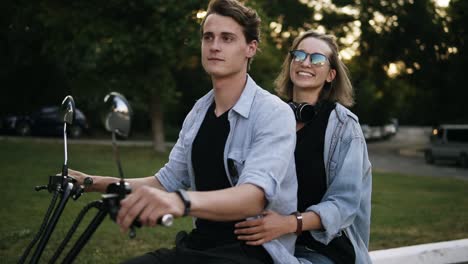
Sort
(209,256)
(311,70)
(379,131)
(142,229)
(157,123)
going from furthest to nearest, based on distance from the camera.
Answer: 1. (379,131)
2. (157,123)
3. (142,229)
4. (311,70)
5. (209,256)

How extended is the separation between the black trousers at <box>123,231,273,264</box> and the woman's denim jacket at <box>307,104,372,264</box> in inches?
19.7

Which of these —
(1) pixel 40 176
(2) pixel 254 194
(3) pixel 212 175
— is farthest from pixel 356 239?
(1) pixel 40 176

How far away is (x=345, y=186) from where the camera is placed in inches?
114

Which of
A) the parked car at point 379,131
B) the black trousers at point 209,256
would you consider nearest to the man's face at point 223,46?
A: the black trousers at point 209,256

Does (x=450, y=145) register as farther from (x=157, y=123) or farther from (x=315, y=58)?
(x=315, y=58)

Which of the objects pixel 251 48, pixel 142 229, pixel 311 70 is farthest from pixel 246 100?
pixel 142 229

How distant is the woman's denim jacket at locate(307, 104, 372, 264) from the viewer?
280cm

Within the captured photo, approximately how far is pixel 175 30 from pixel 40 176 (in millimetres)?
7843

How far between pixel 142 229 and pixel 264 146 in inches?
208

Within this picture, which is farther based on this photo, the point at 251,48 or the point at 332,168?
the point at 332,168

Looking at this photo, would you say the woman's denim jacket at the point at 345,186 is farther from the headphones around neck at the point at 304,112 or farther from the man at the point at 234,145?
the man at the point at 234,145

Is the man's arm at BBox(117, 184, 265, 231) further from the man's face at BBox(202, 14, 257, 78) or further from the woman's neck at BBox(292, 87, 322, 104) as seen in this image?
the woman's neck at BBox(292, 87, 322, 104)

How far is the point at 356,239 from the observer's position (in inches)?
122

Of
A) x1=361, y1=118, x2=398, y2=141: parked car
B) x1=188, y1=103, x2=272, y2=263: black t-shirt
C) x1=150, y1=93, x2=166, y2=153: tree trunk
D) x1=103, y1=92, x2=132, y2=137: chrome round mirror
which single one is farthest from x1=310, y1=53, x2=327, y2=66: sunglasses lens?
x1=361, y1=118, x2=398, y2=141: parked car
